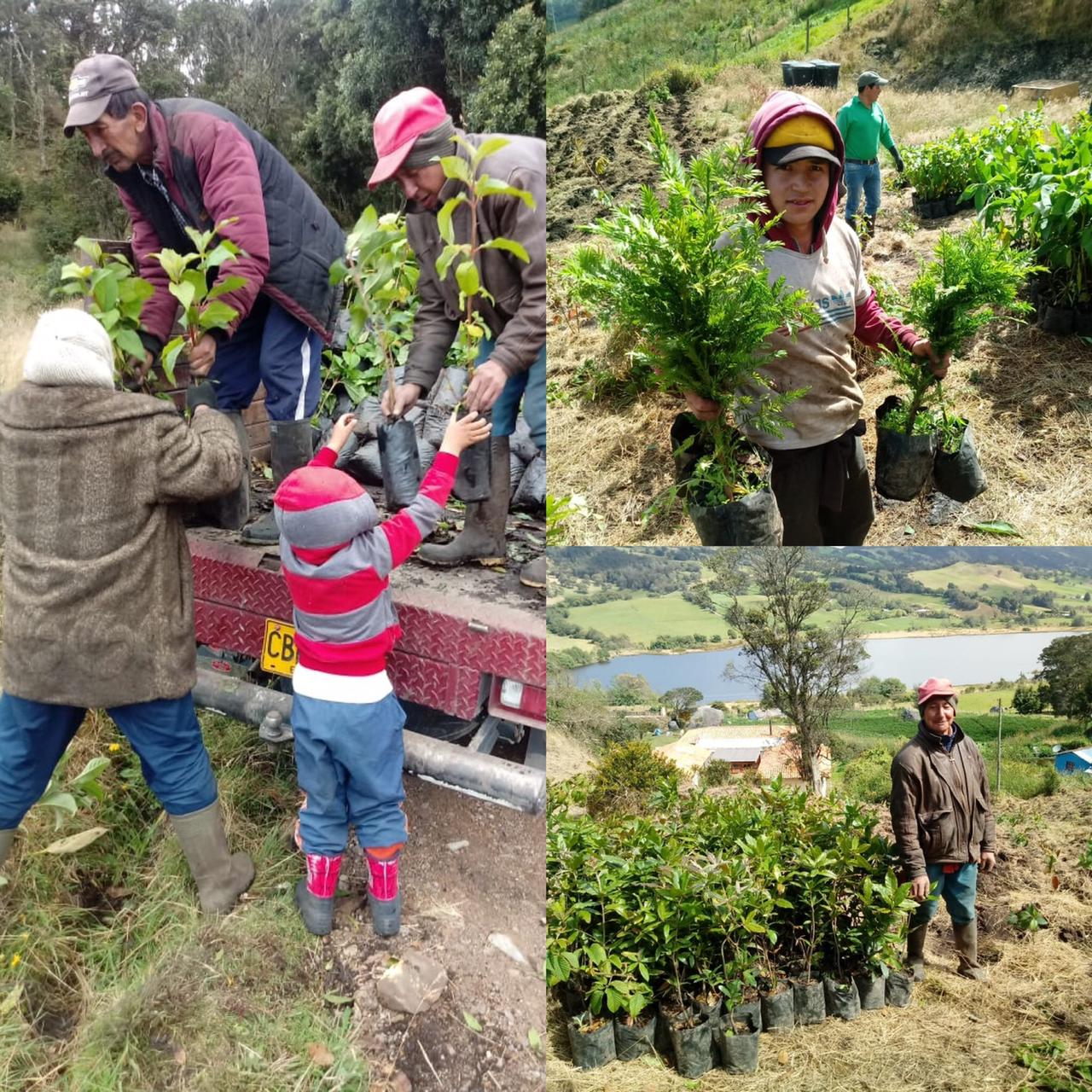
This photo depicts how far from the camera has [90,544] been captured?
2438 millimetres

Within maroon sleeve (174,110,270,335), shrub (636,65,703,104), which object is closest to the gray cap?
shrub (636,65,703,104)

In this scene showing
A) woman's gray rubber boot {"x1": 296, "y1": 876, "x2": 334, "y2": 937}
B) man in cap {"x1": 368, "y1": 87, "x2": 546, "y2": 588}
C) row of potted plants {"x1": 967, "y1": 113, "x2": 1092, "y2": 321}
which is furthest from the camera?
row of potted plants {"x1": 967, "y1": 113, "x2": 1092, "y2": 321}

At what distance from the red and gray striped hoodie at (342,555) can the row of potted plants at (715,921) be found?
99 cm

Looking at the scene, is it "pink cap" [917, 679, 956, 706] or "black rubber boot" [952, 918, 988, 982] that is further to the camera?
"black rubber boot" [952, 918, 988, 982]

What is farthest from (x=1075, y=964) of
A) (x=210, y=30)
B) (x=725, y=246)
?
(x=210, y=30)

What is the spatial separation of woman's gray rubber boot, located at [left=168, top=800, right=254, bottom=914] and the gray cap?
2.76 metres

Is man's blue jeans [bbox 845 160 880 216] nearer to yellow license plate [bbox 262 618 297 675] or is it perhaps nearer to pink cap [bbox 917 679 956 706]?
pink cap [bbox 917 679 956 706]

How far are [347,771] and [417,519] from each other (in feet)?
2.56

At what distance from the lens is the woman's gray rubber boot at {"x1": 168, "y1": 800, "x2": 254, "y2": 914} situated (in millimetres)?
2736

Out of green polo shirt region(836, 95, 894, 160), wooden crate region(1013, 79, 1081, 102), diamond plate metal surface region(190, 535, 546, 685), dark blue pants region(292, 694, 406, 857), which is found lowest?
dark blue pants region(292, 694, 406, 857)

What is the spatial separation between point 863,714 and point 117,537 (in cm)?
240

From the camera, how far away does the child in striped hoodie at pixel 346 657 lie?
2457 mm

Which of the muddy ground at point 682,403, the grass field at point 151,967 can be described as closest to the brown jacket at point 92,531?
the grass field at point 151,967

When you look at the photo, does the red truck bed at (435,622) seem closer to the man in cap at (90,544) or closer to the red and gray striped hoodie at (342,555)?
the red and gray striped hoodie at (342,555)
